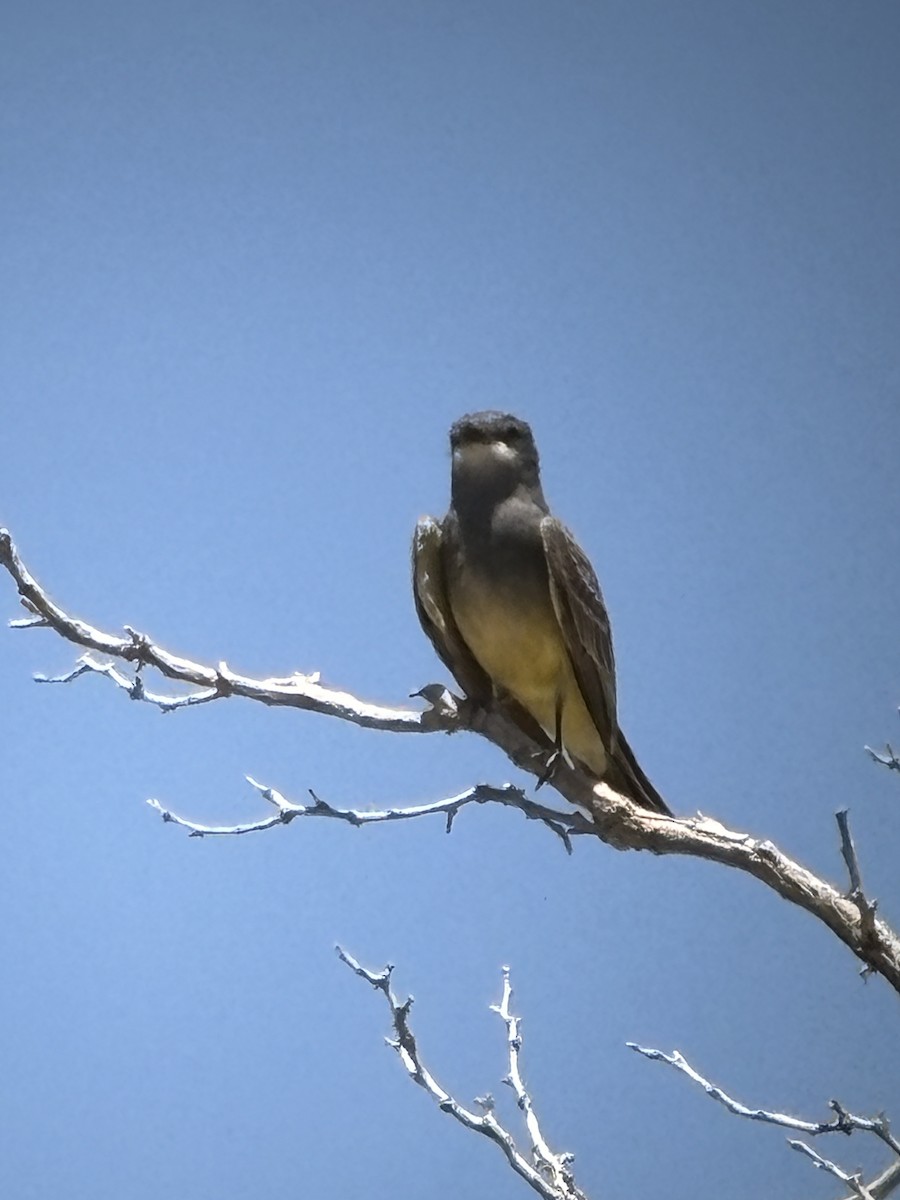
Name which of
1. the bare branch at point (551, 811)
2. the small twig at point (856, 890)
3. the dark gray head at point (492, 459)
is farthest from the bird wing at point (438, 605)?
the small twig at point (856, 890)

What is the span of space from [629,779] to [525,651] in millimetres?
440

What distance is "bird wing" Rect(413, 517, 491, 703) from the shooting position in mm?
3406

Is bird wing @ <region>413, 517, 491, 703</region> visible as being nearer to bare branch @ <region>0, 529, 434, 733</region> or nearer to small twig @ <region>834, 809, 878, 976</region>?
bare branch @ <region>0, 529, 434, 733</region>

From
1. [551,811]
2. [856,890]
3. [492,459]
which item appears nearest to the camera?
[856,890]

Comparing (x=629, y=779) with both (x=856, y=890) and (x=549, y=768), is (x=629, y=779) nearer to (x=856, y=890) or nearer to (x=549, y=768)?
(x=549, y=768)

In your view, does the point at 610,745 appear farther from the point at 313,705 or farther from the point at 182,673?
the point at 182,673

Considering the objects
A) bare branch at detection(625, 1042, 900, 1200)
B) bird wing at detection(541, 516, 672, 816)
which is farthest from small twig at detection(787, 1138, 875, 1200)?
bird wing at detection(541, 516, 672, 816)

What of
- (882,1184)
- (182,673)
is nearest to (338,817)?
(182,673)

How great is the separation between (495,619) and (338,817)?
726 mm

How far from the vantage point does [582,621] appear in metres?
3.27

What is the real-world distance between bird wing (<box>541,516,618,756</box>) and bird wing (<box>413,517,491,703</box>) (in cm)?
28

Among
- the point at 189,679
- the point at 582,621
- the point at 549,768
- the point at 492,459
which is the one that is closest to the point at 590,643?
the point at 582,621

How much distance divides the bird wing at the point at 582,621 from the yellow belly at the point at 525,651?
0.04 meters

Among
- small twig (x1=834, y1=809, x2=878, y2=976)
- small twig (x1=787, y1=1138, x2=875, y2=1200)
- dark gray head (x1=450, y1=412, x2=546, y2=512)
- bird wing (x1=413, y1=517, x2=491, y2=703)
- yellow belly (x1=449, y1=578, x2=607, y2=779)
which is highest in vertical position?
dark gray head (x1=450, y1=412, x2=546, y2=512)
